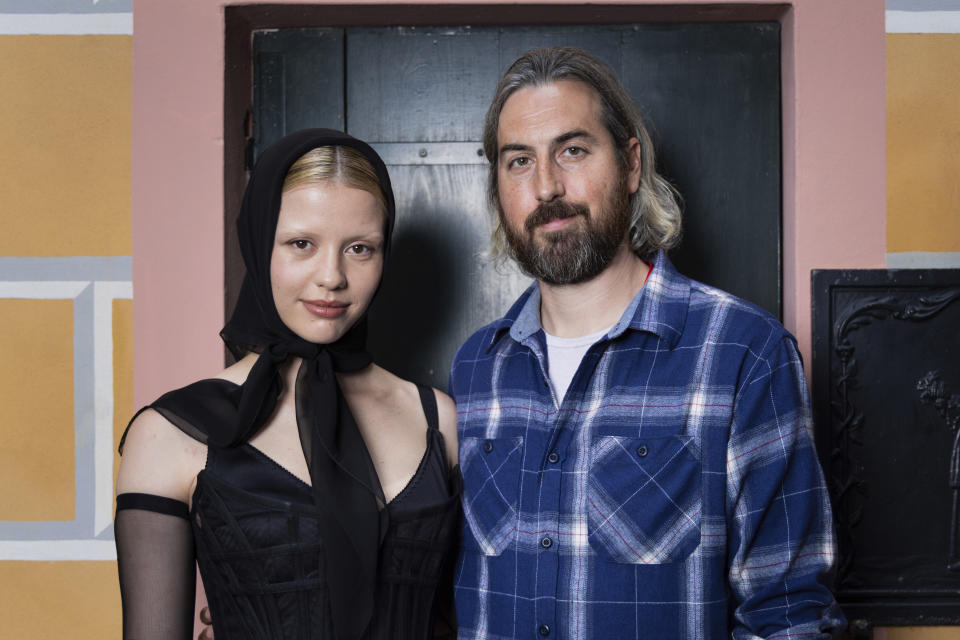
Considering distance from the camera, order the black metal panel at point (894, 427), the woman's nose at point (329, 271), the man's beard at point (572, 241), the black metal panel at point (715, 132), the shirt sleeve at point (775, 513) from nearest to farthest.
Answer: the shirt sleeve at point (775, 513) → the woman's nose at point (329, 271) → the man's beard at point (572, 241) → the black metal panel at point (894, 427) → the black metal panel at point (715, 132)

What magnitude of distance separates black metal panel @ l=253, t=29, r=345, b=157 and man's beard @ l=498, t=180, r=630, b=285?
0.84 metres

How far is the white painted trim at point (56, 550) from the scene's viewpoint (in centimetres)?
211

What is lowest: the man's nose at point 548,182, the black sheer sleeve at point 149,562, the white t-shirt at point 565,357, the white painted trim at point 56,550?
the white painted trim at point 56,550

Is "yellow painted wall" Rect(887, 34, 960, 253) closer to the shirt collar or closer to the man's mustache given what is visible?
the shirt collar

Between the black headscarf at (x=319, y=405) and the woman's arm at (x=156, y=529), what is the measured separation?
8cm

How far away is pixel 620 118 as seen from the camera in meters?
1.82

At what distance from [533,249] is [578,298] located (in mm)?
147

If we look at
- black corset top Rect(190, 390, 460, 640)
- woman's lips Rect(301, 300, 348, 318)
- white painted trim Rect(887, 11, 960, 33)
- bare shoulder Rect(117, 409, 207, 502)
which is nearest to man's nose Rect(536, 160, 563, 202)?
woman's lips Rect(301, 300, 348, 318)

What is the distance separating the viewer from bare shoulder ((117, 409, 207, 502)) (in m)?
1.53

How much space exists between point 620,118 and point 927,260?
37.5 inches

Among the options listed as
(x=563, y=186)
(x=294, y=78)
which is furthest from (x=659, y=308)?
(x=294, y=78)

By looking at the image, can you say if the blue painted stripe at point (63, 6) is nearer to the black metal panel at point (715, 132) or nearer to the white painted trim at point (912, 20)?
the black metal panel at point (715, 132)

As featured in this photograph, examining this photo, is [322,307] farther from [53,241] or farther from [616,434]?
[53,241]

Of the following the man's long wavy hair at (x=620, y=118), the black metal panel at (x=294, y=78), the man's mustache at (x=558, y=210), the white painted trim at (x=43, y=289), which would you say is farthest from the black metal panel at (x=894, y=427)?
the white painted trim at (x=43, y=289)
